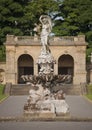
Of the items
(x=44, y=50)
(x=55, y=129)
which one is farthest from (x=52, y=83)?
(x=55, y=129)

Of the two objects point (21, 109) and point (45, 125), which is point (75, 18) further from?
point (45, 125)

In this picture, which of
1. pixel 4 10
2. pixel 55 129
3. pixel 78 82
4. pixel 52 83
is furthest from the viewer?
pixel 4 10

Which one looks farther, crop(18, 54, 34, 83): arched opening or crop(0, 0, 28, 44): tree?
crop(0, 0, 28, 44): tree

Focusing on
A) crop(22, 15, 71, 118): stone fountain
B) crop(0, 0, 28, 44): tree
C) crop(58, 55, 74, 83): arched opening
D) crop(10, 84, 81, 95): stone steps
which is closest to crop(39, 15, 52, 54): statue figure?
crop(22, 15, 71, 118): stone fountain

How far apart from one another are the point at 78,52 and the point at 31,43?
5.37m

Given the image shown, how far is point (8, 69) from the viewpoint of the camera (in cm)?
6375

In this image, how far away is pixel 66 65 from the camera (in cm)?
6825

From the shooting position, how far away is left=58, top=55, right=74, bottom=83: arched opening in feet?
223

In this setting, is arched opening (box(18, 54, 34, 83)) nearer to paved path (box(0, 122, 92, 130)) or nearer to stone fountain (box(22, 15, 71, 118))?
stone fountain (box(22, 15, 71, 118))

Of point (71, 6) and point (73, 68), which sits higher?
point (71, 6)

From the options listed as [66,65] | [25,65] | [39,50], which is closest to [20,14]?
[25,65]

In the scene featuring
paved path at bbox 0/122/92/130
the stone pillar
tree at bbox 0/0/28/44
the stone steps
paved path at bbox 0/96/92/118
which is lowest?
paved path at bbox 0/122/92/130

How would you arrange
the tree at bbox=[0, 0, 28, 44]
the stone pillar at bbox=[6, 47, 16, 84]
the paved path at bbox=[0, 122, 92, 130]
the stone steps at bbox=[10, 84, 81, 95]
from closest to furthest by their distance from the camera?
the paved path at bbox=[0, 122, 92, 130] < the stone steps at bbox=[10, 84, 81, 95] < the stone pillar at bbox=[6, 47, 16, 84] < the tree at bbox=[0, 0, 28, 44]

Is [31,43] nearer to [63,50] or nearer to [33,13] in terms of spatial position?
[63,50]
